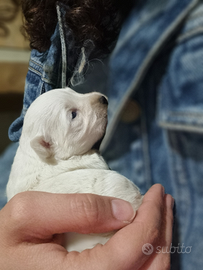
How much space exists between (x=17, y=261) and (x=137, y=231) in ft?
0.78

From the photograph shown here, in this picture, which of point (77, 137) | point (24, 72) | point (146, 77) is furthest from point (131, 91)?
point (24, 72)

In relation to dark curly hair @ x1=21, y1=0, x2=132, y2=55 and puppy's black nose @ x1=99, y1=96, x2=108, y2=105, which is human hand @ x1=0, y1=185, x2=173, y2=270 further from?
dark curly hair @ x1=21, y1=0, x2=132, y2=55

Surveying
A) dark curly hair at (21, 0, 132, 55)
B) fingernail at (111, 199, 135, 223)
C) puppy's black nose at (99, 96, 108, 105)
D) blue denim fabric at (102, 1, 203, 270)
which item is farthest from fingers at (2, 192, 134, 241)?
dark curly hair at (21, 0, 132, 55)

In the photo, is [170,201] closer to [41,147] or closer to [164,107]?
[164,107]

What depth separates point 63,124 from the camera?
58 cm

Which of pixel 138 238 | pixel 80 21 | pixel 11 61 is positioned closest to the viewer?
pixel 138 238

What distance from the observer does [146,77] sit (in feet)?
1.37

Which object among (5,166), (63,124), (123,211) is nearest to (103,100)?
(63,124)

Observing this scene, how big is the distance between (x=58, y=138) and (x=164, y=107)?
29 centimetres

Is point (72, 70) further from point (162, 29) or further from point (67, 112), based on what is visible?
point (162, 29)

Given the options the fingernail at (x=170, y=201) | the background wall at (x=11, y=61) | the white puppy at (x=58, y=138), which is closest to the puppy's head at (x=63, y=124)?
the white puppy at (x=58, y=138)

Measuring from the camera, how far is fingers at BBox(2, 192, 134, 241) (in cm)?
41

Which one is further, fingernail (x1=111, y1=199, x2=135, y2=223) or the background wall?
the background wall

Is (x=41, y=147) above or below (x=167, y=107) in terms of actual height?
below
